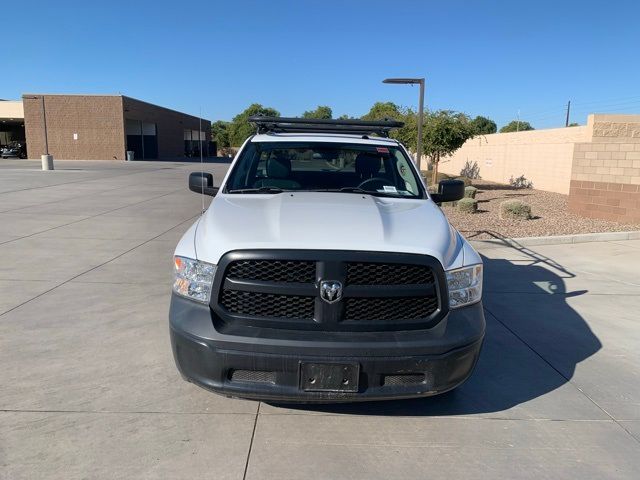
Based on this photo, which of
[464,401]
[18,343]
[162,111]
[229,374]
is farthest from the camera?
[162,111]

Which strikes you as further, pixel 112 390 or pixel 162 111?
pixel 162 111

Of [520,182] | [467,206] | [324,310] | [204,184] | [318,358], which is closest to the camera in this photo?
[318,358]

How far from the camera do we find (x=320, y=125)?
5.32m

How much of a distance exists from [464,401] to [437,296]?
1.13m

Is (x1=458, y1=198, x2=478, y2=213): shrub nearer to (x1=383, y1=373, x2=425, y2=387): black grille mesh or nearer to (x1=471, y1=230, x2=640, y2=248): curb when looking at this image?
(x1=471, y1=230, x2=640, y2=248): curb

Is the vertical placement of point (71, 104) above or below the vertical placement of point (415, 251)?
above

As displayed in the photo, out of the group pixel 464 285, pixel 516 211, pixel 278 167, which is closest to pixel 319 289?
pixel 464 285

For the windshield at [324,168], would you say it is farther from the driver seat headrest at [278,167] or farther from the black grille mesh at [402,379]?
the black grille mesh at [402,379]

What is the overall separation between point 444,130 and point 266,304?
1733cm

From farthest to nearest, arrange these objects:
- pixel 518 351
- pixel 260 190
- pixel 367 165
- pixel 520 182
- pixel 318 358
Answer: 1. pixel 520 182
2. pixel 367 165
3. pixel 518 351
4. pixel 260 190
5. pixel 318 358

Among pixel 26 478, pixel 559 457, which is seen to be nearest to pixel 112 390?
pixel 26 478

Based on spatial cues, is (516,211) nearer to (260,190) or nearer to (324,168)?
(324,168)

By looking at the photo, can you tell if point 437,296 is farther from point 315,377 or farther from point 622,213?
point 622,213

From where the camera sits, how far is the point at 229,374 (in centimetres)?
299
